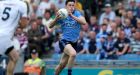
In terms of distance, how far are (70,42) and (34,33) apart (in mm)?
5554

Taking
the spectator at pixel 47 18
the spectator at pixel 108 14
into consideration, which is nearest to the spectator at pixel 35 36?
the spectator at pixel 47 18

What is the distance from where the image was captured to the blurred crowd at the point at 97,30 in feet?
58.9

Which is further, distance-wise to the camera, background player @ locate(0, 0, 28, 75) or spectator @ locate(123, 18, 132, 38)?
spectator @ locate(123, 18, 132, 38)

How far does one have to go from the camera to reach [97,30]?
63.6ft

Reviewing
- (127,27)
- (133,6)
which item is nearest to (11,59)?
(127,27)

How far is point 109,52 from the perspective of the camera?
704 inches

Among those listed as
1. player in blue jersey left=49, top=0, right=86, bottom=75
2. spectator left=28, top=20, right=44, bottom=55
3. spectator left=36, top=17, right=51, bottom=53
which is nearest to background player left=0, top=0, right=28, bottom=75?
player in blue jersey left=49, top=0, right=86, bottom=75

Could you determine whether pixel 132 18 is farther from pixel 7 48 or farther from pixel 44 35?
pixel 7 48

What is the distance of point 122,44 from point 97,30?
5.70 ft

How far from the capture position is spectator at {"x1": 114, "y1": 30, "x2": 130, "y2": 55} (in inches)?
699

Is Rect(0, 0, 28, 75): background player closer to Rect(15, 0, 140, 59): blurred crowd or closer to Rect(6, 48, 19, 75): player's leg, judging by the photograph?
Rect(6, 48, 19, 75): player's leg

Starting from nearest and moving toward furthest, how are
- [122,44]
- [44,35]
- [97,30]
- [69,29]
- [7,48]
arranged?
[7,48] → [69,29] → [122,44] → [97,30] → [44,35]

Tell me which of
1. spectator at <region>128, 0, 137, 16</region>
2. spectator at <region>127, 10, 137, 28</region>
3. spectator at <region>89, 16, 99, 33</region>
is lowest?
spectator at <region>89, 16, 99, 33</region>

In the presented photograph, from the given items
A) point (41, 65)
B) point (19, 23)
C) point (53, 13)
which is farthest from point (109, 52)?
point (19, 23)
